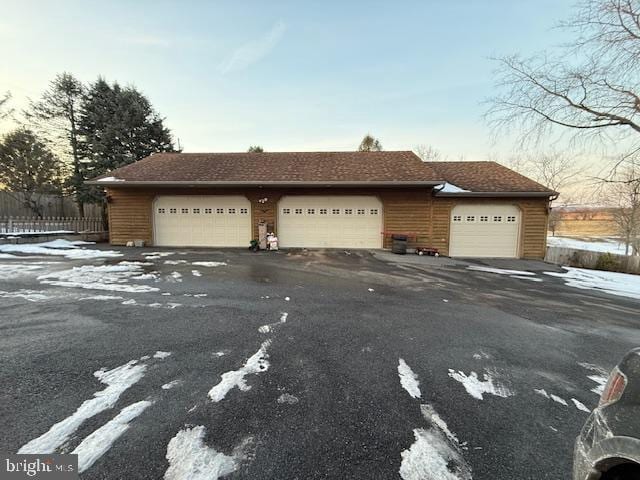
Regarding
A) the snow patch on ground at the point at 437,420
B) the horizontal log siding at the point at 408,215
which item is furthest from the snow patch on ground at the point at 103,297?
the horizontal log siding at the point at 408,215

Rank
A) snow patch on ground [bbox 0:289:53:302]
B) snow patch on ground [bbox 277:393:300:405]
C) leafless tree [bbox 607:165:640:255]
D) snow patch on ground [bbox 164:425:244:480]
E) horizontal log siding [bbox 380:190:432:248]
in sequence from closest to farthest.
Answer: snow patch on ground [bbox 164:425:244:480] → snow patch on ground [bbox 277:393:300:405] → snow patch on ground [bbox 0:289:53:302] → horizontal log siding [bbox 380:190:432:248] → leafless tree [bbox 607:165:640:255]

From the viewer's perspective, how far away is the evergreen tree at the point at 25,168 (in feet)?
43.9

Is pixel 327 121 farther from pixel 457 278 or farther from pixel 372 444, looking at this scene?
pixel 372 444

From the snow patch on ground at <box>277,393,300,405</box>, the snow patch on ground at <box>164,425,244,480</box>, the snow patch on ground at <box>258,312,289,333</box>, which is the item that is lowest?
the snow patch on ground at <box>277,393,300,405</box>

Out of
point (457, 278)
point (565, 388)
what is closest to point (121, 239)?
point (457, 278)

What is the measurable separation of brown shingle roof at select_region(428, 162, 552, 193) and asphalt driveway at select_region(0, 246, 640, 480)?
19.3ft

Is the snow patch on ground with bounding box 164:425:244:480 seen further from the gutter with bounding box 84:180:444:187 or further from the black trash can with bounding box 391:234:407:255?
the black trash can with bounding box 391:234:407:255

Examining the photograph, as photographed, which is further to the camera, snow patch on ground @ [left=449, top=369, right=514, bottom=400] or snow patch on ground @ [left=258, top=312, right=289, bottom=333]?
snow patch on ground @ [left=258, top=312, right=289, bottom=333]

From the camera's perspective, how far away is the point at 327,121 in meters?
14.8

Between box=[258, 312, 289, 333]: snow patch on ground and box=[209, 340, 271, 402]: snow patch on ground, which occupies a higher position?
box=[258, 312, 289, 333]: snow patch on ground

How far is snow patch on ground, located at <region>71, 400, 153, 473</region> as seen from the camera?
148 centimetres

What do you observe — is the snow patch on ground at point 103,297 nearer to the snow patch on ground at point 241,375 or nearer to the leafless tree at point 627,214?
the snow patch on ground at point 241,375

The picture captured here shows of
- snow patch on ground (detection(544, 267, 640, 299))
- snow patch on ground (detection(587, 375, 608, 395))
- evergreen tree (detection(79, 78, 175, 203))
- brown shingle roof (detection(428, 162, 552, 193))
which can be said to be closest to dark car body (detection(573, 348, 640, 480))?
snow patch on ground (detection(587, 375, 608, 395))

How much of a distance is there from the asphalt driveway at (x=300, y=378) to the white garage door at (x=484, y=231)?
5182 millimetres
